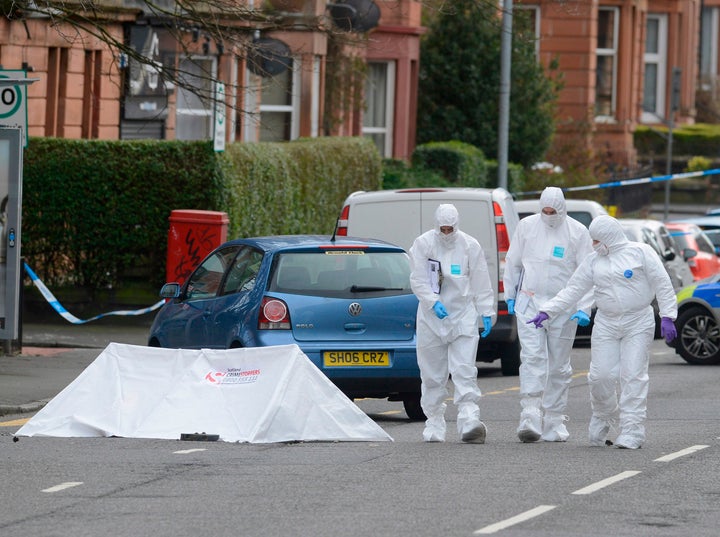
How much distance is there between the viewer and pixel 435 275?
12.3 meters

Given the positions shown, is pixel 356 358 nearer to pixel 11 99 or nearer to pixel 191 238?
pixel 11 99

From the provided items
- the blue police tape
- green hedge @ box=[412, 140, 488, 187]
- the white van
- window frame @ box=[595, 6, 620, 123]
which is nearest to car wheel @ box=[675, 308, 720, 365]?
the white van

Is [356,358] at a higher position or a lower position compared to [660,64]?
lower

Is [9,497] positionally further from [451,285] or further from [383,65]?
[383,65]

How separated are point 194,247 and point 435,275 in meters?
9.19

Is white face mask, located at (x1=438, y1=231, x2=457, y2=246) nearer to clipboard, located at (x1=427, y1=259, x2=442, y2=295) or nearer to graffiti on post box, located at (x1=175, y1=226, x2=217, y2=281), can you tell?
clipboard, located at (x1=427, y1=259, x2=442, y2=295)

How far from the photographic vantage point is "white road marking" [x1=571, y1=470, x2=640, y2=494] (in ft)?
32.4

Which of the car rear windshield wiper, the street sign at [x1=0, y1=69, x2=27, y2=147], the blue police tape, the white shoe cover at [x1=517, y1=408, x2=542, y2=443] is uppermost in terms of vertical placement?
the street sign at [x1=0, y1=69, x2=27, y2=147]

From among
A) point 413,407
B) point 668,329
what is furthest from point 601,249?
point 413,407

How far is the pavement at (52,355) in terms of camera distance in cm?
1516

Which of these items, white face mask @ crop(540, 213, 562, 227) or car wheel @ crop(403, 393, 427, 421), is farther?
car wheel @ crop(403, 393, 427, 421)

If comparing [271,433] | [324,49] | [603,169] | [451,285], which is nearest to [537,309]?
[451,285]

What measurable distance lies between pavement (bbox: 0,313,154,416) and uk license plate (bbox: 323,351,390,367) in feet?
9.03

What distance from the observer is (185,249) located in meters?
21.2
